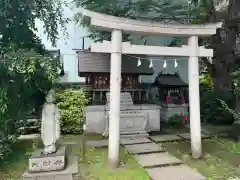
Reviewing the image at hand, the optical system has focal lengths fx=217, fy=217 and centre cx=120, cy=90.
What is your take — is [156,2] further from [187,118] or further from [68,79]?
[68,79]

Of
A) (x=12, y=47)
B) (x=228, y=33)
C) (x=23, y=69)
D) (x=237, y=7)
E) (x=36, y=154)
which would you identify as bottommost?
(x=36, y=154)

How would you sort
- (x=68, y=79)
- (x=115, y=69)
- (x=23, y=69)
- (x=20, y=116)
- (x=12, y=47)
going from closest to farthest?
(x=23, y=69) < (x=12, y=47) < (x=115, y=69) < (x=20, y=116) < (x=68, y=79)

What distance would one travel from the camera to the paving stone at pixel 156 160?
628 cm

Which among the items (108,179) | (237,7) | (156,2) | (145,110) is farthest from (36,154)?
(237,7)

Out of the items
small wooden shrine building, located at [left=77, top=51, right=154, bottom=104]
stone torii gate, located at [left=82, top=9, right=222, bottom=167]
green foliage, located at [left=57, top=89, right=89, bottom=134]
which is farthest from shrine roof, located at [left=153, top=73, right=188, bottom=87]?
stone torii gate, located at [left=82, top=9, right=222, bottom=167]

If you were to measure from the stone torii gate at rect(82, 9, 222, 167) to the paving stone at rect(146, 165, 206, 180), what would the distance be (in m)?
1.06

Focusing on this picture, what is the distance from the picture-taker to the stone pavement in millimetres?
5625

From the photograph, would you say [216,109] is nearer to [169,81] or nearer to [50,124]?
[169,81]

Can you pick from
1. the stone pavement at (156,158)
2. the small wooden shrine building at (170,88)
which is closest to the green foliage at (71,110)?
the stone pavement at (156,158)

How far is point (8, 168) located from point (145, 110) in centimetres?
608

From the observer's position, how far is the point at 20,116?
22.7 ft

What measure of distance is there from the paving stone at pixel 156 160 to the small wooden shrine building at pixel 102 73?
445 centimetres

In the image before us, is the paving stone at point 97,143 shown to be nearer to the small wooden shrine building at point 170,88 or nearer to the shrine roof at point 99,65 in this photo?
the shrine roof at point 99,65

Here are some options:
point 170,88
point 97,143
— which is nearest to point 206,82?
point 170,88
